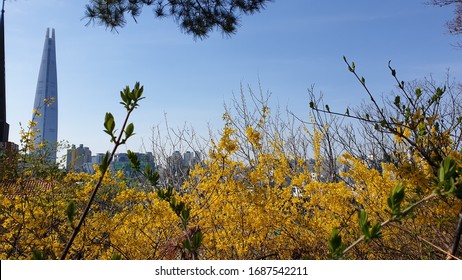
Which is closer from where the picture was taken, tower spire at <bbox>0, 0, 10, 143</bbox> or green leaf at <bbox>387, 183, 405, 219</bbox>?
green leaf at <bbox>387, 183, 405, 219</bbox>

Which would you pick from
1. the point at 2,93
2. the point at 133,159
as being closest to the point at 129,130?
the point at 133,159

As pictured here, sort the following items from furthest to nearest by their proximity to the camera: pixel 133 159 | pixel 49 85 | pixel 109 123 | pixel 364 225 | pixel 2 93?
pixel 49 85
pixel 2 93
pixel 133 159
pixel 109 123
pixel 364 225

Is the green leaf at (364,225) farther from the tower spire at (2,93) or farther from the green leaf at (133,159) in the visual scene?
the tower spire at (2,93)

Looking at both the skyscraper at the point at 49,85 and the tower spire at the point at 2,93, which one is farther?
the skyscraper at the point at 49,85

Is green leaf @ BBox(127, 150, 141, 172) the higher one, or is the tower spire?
the tower spire

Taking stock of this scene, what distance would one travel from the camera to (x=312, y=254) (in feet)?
10.1

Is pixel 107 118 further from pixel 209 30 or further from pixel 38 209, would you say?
pixel 209 30

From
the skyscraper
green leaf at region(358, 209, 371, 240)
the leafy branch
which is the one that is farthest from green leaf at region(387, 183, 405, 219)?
the skyscraper

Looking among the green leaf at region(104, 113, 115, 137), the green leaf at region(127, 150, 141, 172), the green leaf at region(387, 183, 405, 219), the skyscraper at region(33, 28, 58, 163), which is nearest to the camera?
the green leaf at region(387, 183, 405, 219)

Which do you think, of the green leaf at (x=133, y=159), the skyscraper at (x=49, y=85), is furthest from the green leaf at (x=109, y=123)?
the skyscraper at (x=49, y=85)

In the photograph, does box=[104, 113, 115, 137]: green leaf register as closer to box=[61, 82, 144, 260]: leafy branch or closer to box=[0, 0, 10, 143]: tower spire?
box=[61, 82, 144, 260]: leafy branch

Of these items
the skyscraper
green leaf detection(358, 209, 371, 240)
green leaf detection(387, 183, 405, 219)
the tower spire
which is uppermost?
the skyscraper

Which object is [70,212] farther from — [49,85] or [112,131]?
[49,85]
